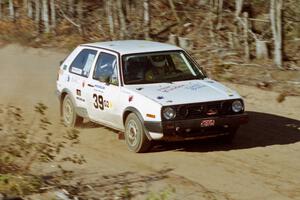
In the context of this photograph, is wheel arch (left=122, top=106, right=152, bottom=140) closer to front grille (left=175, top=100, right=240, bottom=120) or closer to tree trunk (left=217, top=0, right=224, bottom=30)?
front grille (left=175, top=100, right=240, bottom=120)

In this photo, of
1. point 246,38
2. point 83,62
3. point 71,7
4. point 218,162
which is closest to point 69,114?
point 83,62

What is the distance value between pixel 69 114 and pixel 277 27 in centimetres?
637

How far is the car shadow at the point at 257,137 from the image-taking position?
10539 mm

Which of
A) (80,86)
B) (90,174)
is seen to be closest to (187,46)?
(80,86)

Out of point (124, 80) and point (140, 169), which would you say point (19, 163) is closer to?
point (140, 169)

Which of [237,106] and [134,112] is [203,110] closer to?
[237,106]

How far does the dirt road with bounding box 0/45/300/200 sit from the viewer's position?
816cm

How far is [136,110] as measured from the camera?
10.1 m

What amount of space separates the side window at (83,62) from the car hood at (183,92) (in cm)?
133

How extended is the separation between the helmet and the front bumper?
1404mm

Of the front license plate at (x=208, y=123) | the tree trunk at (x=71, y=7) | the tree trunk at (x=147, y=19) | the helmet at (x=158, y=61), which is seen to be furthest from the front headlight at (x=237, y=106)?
the tree trunk at (x=71, y=7)

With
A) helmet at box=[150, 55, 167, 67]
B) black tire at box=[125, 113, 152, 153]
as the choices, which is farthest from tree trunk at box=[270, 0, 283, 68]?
black tire at box=[125, 113, 152, 153]

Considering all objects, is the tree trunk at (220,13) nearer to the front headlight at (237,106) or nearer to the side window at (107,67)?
the side window at (107,67)

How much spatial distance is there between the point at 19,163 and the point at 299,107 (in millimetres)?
6527
